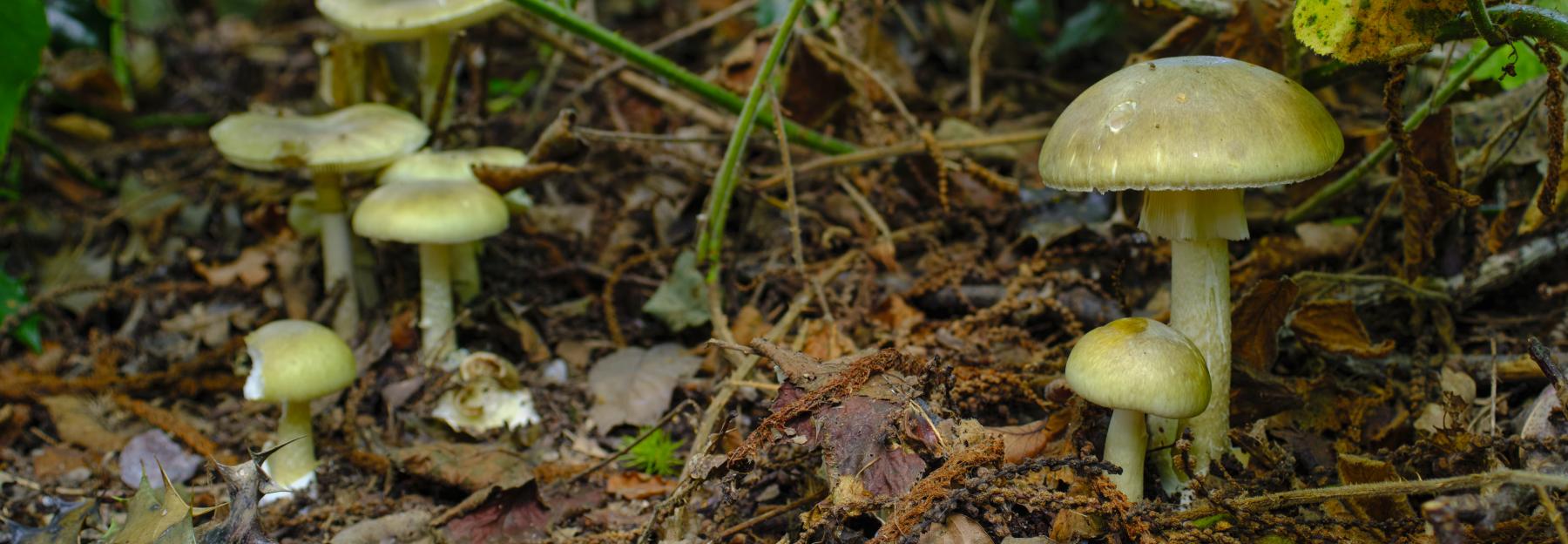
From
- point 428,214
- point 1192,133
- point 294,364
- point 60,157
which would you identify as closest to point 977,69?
point 428,214

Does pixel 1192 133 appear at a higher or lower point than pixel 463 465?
higher

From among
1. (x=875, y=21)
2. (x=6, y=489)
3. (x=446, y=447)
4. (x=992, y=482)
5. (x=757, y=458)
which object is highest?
(x=875, y=21)

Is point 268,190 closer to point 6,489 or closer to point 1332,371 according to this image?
point 6,489

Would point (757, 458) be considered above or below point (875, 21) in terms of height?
below

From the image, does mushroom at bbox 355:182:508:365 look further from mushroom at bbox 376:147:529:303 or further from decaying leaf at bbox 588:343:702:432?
decaying leaf at bbox 588:343:702:432

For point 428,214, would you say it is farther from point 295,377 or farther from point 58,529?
point 58,529

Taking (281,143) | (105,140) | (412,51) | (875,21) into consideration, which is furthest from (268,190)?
(875,21)
